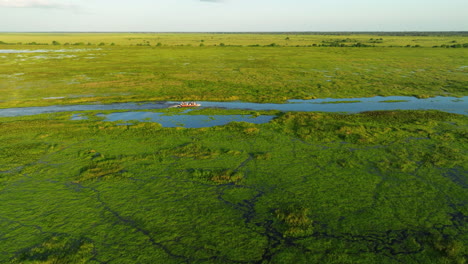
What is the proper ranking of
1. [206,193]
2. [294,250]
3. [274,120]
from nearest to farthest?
[294,250] → [206,193] → [274,120]

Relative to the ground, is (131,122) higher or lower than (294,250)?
higher

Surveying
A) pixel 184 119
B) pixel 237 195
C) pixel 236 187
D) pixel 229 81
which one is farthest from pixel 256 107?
pixel 237 195

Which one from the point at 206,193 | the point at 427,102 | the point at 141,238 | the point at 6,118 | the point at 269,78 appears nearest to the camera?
the point at 141,238

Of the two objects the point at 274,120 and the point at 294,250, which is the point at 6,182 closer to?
the point at 294,250

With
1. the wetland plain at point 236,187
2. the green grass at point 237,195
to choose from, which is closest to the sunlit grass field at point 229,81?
the wetland plain at point 236,187

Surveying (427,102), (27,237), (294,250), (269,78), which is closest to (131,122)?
(27,237)

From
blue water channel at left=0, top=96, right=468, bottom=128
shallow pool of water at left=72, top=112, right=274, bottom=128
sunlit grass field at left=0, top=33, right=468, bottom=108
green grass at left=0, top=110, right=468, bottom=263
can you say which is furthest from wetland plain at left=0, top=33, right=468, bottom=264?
sunlit grass field at left=0, top=33, right=468, bottom=108

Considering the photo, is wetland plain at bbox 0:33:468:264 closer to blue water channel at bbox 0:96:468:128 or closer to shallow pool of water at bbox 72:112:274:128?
shallow pool of water at bbox 72:112:274:128

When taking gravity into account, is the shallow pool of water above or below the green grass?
above

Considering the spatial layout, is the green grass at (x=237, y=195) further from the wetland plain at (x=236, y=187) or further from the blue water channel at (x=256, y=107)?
the blue water channel at (x=256, y=107)
